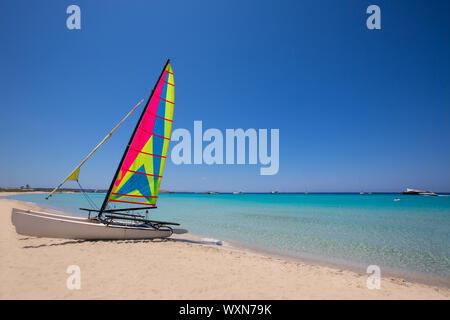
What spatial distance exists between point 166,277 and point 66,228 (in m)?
6.66

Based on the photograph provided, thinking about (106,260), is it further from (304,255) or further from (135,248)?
(304,255)

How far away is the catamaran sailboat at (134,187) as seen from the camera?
9273 mm

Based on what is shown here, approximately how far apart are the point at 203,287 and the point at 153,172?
309 inches

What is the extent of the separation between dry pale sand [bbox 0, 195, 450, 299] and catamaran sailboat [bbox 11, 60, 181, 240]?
2.76ft

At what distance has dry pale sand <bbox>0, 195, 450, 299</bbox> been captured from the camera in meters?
5.10

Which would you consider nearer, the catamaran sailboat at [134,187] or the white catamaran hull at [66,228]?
the white catamaran hull at [66,228]

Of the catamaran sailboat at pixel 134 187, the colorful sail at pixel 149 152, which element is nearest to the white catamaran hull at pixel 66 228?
the catamaran sailboat at pixel 134 187

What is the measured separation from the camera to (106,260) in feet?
24.1

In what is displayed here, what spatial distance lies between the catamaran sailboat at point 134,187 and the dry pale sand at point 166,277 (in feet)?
2.76

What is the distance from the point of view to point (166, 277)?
613 cm

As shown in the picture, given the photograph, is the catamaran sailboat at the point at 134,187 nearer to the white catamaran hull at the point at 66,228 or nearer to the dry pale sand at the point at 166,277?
the white catamaran hull at the point at 66,228

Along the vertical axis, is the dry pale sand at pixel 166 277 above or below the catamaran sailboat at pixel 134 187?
below

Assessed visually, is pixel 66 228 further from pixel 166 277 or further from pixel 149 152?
pixel 166 277
